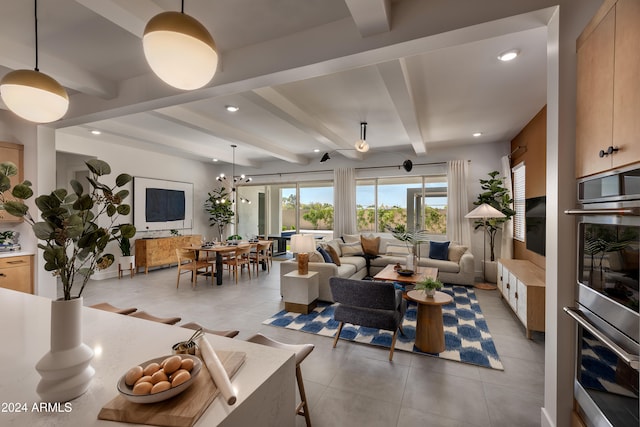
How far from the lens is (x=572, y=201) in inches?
61.5

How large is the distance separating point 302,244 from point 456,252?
3.58 meters

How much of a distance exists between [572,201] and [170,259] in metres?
7.28

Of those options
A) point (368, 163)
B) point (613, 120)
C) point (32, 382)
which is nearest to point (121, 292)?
point (32, 382)

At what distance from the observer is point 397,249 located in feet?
20.8

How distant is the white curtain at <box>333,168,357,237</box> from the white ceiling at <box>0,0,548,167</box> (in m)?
2.41

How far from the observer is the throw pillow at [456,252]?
18.4 ft

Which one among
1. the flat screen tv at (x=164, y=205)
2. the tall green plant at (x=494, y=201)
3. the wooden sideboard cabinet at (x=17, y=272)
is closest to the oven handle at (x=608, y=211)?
the tall green plant at (x=494, y=201)

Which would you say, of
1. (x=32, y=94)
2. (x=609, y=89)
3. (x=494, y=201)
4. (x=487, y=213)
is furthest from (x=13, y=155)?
(x=494, y=201)

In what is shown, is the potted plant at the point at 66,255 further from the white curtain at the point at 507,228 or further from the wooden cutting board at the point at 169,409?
the white curtain at the point at 507,228

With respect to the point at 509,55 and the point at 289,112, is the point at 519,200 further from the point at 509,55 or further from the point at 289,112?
the point at 289,112

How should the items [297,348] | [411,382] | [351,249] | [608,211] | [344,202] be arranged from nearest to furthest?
1. [608,211]
2. [297,348]
3. [411,382]
4. [351,249]
5. [344,202]

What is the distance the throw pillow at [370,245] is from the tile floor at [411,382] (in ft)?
8.48

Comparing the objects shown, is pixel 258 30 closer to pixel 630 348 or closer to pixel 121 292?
pixel 630 348

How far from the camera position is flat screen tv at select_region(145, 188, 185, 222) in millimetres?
6672
